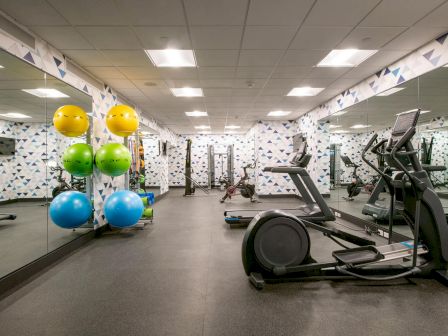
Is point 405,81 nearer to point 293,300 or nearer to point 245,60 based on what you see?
point 245,60

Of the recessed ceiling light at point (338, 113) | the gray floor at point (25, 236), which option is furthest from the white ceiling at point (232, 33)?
the gray floor at point (25, 236)

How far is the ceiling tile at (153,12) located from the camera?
2.42 meters

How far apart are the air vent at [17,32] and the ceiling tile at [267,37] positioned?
8.49 feet

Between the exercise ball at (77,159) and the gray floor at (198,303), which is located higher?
the exercise ball at (77,159)

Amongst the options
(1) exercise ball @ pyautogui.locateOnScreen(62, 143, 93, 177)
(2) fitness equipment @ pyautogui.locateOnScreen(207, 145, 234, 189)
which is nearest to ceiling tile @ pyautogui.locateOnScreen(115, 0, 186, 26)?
(1) exercise ball @ pyautogui.locateOnScreen(62, 143, 93, 177)

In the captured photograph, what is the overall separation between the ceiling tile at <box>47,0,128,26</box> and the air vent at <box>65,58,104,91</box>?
1.15 metres

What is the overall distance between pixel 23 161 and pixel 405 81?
25.1 feet

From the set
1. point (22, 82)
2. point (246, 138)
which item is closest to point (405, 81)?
point (22, 82)

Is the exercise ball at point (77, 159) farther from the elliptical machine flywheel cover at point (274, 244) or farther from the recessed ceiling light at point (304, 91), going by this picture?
the recessed ceiling light at point (304, 91)

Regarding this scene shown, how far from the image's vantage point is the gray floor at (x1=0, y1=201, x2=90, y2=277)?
318cm

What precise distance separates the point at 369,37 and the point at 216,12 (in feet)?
6.69

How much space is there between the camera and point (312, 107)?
7051mm

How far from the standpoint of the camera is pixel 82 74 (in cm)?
404

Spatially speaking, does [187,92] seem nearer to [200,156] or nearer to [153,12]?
[153,12]
